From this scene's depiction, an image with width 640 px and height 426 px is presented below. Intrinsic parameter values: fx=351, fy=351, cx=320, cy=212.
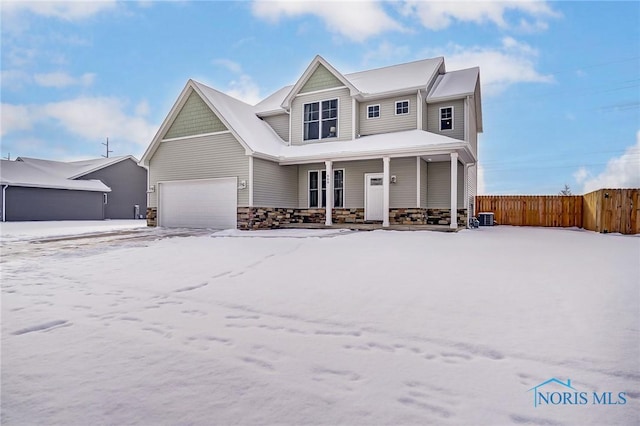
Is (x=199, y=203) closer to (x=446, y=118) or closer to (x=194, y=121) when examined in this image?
(x=194, y=121)

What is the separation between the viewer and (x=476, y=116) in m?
17.4

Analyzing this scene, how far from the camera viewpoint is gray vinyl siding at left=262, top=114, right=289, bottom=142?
16.3 m

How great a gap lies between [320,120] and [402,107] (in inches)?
137

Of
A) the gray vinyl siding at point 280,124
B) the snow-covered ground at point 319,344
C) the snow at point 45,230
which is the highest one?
the gray vinyl siding at point 280,124

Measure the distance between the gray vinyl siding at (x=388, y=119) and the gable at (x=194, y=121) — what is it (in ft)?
18.9

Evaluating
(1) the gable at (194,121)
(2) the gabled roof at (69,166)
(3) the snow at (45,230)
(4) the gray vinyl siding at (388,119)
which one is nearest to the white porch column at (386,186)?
(4) the gray vinyl siding at (388,119)

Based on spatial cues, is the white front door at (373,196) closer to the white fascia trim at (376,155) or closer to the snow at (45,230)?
the white fascia trim at (376,155)

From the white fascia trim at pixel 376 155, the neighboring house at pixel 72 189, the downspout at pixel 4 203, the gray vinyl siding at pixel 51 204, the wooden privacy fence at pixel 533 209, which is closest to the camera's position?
the white fascia trim at pixel 376 155

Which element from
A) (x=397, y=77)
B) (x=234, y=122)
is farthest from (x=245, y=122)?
(x=397, y=77)

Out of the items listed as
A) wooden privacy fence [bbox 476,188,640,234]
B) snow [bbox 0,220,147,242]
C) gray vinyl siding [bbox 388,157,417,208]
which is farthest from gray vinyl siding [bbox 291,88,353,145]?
wooden privacy fence [bbox 476,188,640,234]

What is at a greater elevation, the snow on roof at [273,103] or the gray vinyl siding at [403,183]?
the snow on roof at [273,103]

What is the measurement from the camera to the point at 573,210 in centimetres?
1677

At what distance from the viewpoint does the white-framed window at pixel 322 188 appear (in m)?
14.9

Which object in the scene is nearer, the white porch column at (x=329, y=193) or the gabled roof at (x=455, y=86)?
the white porch column at (x=329, y=193)
